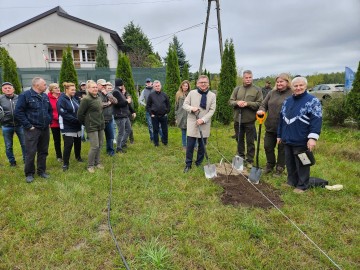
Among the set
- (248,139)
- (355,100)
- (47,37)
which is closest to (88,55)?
(47,37)

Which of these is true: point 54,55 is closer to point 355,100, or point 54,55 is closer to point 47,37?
point 47,37

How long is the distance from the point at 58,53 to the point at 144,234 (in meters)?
26.1

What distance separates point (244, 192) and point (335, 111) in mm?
6975

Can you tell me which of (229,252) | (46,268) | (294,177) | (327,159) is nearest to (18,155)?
(46,268)

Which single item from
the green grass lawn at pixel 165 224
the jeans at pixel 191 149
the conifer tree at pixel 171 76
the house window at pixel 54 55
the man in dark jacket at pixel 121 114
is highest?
the house window at pixel 54 55

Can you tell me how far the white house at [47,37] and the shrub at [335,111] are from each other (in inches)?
830

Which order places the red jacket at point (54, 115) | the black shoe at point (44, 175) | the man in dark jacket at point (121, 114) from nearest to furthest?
1. the black shoe at point (44, 175)
2. the red jacket at point (54, 115)
3. the man in dark jacket at point (121, 114)

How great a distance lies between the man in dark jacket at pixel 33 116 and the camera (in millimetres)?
4043

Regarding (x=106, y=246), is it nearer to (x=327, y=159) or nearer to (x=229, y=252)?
(x=229, y=252)

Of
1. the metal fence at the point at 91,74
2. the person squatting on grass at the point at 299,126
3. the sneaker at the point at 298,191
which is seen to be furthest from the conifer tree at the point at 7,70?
the sneaker at the point at 298,191

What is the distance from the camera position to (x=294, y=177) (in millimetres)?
4039

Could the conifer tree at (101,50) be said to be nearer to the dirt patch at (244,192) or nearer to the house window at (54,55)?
the house window at (54,55)

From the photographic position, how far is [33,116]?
4152mm

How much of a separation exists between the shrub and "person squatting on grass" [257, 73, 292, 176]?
5.51 m
